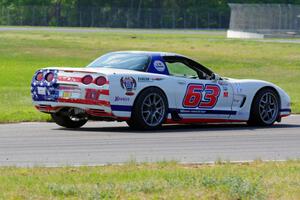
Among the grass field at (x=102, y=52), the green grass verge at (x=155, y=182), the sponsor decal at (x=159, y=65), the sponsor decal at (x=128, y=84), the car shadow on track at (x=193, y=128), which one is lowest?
the grass field at (x=102, y=52)

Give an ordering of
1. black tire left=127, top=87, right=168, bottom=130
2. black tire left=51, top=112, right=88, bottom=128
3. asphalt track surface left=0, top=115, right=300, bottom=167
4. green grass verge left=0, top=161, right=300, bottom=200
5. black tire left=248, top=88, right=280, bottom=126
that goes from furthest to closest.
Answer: black tire left=248, top=88, right=280, bottom=126
black tire left=51, top=112, right=88, bottom=128
black tire left=127, top=87, right=168, bottom=130
asphalt track surface left=0, top=115, right=300, bottom=167
green grass verge left=0, top=161, right=300, bottom=200

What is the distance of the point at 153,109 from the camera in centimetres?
1620

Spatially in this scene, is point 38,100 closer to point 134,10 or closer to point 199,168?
point 199,168

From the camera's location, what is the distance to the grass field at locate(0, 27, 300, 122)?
79.1ft

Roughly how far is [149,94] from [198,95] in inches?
46.5

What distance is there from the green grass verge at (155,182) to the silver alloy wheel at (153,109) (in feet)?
15.2

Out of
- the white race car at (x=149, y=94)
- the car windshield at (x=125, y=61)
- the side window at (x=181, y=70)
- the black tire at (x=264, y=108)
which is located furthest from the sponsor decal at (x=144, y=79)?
the black tire at (x=264, y=108)

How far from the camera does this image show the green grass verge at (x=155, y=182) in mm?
9086

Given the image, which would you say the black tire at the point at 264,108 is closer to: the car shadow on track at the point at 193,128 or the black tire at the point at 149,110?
the car shadow on track at the point at 193,128

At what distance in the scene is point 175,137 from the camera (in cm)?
Result: 1520

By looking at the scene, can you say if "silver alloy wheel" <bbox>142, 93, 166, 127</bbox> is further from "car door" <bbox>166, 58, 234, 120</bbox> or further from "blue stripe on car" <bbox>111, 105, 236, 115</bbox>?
"car door" <bbox>166, 58, 234, 120</bbox>

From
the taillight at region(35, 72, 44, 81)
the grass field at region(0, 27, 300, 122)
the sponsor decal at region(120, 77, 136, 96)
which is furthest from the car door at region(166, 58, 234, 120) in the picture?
the grass field at region(0, 27, 300, 122)

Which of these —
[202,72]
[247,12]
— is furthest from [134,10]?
[202,72]

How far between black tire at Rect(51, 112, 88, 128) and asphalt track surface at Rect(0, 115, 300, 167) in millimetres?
150
